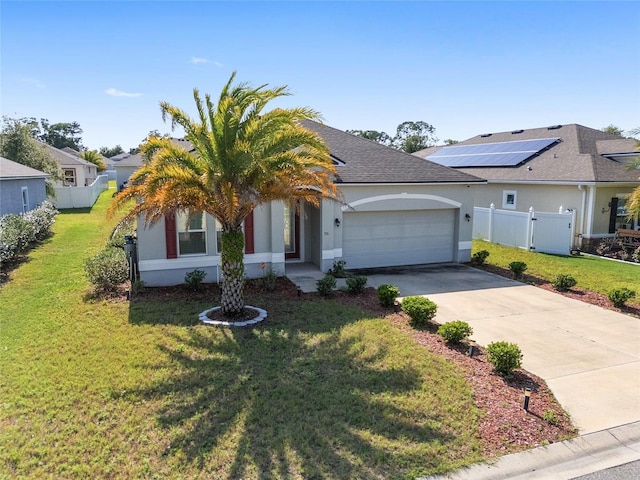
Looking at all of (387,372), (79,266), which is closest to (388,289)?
(387,372)

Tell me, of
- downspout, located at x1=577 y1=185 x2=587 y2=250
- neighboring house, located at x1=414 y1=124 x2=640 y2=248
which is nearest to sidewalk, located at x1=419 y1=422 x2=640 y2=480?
downspout, located at x1=577 y1=185 x2=587 y2=250

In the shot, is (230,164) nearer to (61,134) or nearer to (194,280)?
(194,280)

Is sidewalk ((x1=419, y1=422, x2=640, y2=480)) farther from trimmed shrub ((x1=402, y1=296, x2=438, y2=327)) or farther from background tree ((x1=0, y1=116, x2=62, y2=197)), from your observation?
background tree ((x1=0, y1=116, x2=62, y2=197))

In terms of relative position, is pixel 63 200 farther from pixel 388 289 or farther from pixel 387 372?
pixel 387 372

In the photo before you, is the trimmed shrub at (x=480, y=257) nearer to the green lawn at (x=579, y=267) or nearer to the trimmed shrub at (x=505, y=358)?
the green lawn at (x=579, y=267)

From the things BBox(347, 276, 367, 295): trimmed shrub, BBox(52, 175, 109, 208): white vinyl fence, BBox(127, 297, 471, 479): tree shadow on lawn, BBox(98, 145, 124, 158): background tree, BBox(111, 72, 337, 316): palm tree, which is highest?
BBox(98, 145, 124, 158): background tree

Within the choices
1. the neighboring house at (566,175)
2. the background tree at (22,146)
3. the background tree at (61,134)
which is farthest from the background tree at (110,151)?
the neighboring house at (566,175)
